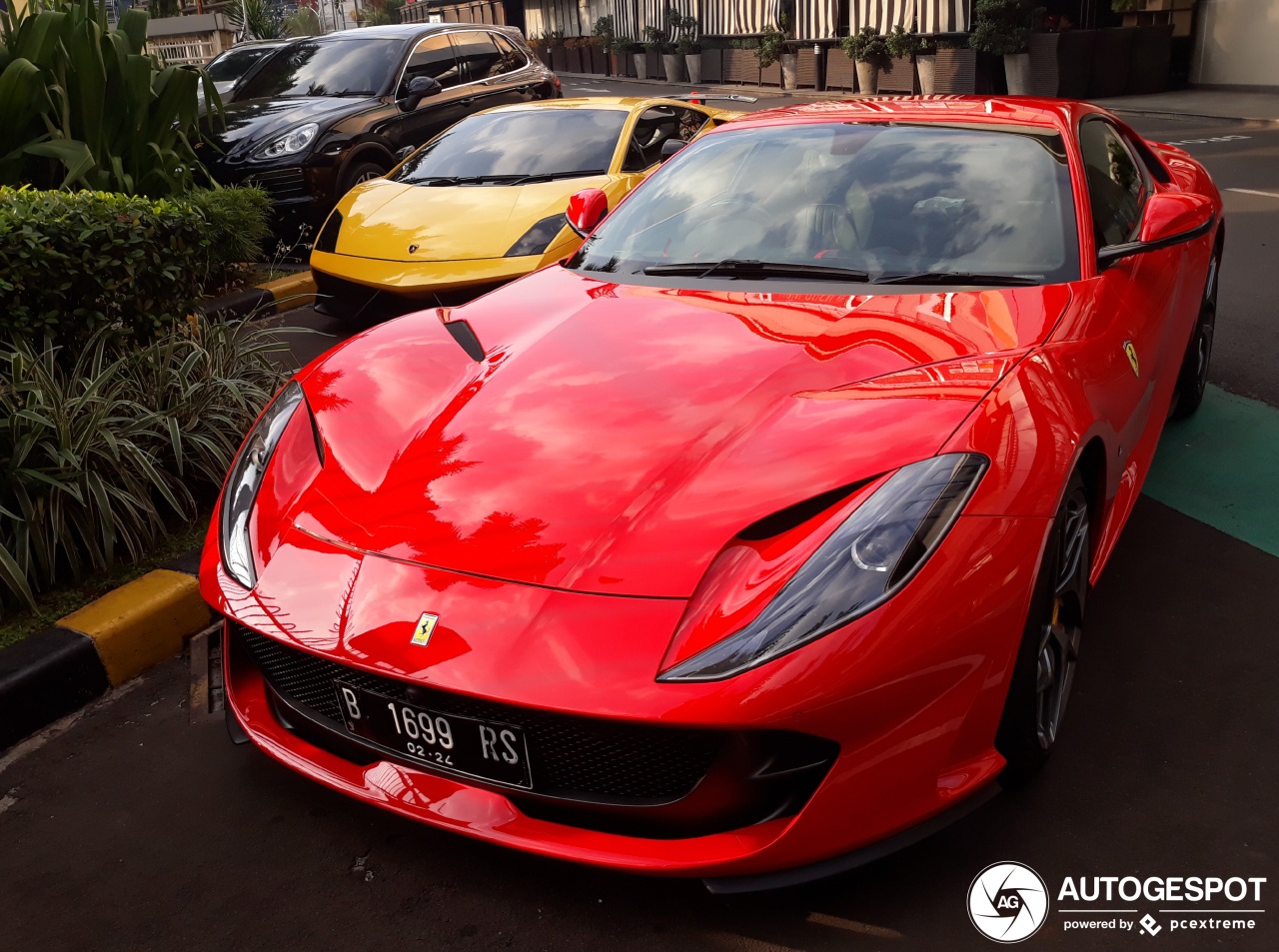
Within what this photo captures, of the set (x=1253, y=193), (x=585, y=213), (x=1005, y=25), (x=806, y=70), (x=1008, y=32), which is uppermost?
(x=585, y=213)

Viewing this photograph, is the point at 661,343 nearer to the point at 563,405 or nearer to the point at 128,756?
the point at 563,405

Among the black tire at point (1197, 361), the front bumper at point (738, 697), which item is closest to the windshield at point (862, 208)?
the front bumper at point (738, 697)

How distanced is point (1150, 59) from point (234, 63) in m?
16.2

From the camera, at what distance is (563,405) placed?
271cm

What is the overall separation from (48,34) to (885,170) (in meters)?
4.15

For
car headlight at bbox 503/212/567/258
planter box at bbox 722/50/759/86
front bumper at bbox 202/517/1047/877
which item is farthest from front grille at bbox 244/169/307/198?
planter box at bbox 722/50/759/86

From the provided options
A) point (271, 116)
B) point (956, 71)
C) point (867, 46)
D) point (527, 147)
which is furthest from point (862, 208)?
A: point (867, 46)

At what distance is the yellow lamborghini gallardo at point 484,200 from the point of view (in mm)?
6367

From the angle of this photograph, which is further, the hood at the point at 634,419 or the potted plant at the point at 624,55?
the potted plant at the point at 624,55

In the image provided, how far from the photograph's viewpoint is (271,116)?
919 cm

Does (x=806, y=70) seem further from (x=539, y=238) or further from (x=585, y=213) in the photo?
(x=585, y=213)

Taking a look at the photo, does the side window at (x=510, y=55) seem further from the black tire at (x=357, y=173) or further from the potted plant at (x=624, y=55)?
the potted plant at (x=624, y=55)

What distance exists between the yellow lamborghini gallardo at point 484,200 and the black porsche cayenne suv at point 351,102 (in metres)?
1.24

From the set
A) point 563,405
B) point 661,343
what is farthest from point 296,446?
point 661,343
